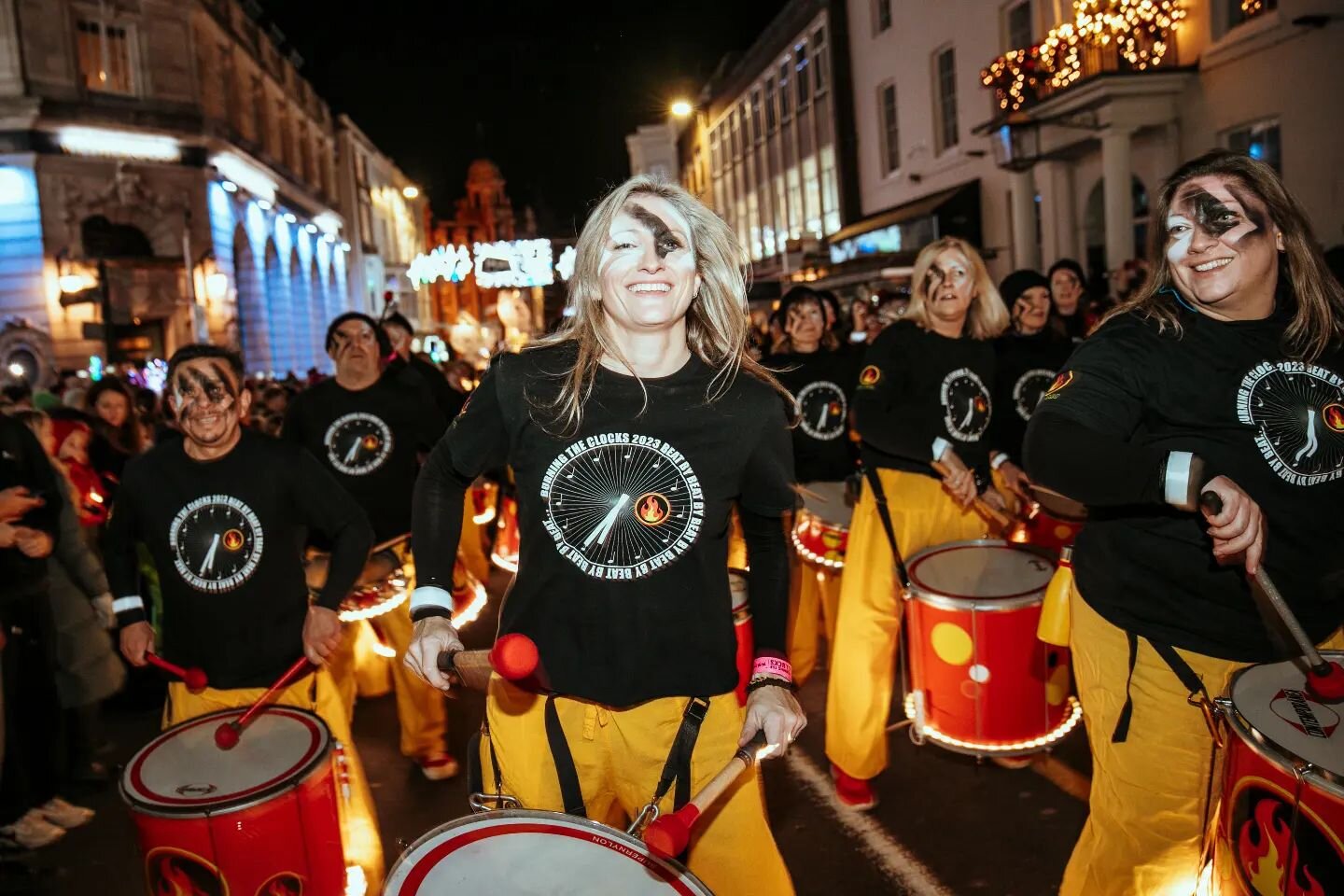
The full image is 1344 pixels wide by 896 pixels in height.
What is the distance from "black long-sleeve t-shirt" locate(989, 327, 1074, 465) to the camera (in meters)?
5.68

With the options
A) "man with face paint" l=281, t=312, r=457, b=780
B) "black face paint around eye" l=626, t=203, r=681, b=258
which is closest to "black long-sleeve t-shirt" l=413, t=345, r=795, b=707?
"black face paint around eye" l=626, t=203, r=681, b=258

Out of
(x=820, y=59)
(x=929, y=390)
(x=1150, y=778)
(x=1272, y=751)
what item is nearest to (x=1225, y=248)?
(x=1272, y=751)

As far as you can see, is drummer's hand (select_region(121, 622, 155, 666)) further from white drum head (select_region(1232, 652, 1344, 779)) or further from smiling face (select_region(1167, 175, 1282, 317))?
smiling face (select_region(1167, 175, 1282, 317))

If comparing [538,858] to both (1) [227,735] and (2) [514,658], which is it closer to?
(2) [514,658]

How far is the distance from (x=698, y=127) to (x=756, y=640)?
5267 centimetres

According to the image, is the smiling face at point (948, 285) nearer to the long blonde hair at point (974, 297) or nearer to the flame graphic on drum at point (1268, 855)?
the long blonde hair at point (974, 297)

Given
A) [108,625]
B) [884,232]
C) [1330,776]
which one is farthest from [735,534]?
[884,232]

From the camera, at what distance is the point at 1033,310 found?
595 cm

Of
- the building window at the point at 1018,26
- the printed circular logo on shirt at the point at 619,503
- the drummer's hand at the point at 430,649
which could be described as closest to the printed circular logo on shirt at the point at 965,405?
the printed circular logo on shirt at the point at 619,503

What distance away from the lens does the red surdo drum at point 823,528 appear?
525 centimetres

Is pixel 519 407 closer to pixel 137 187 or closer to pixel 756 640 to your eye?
pixel 756 640

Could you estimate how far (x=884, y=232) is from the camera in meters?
24.2

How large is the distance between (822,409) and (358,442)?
2.74 meters

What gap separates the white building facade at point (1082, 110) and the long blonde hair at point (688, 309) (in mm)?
13041
